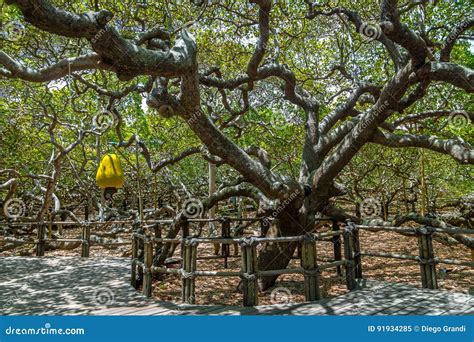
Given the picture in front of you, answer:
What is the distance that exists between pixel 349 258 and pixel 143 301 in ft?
12.9

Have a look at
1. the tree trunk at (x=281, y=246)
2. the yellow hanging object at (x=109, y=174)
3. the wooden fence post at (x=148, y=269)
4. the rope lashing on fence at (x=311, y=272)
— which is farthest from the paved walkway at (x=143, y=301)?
the yellow hanging object at (x=109, y=174)

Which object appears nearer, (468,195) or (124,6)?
(124,6)

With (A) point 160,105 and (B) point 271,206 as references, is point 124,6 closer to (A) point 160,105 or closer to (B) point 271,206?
(A) point 160,105

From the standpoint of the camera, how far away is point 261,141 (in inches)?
672

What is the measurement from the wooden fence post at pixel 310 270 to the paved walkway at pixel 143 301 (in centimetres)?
22

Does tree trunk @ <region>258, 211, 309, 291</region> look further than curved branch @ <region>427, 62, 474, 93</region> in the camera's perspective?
Yes

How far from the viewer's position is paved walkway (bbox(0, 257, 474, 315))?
5.58m

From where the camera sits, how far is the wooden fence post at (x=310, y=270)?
20.4 feet

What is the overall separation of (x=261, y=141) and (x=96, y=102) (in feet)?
26.1

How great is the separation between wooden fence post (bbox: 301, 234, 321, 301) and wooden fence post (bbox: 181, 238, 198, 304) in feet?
6.26

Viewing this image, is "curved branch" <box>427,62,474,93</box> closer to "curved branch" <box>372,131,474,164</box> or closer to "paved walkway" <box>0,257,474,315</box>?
"curved branch" <box>372,131,474,164</box>

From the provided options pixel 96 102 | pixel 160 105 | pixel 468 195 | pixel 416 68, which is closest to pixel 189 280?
pixel 160 105

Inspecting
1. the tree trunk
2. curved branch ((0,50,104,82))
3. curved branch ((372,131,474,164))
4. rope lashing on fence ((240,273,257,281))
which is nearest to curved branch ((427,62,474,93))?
curved branch ((372,131,474,164))

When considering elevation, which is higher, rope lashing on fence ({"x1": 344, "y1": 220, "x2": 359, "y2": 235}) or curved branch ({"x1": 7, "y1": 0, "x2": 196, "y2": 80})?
curved branch ({"x1": 7, "y1": 0, "x2": 196, "y2": 80})
